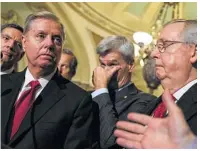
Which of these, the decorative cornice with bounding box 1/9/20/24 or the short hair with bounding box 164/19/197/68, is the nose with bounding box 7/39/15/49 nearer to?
the short hair with bounding box 164/19/197/68

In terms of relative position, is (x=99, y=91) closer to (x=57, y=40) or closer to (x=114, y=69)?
(x=114, y=69)

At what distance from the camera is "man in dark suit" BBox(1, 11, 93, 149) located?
2150 mm

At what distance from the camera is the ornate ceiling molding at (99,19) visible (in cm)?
456

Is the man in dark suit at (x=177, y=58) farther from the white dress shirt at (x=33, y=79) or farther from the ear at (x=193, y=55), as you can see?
the white dress shirt at (x=33, y=79)

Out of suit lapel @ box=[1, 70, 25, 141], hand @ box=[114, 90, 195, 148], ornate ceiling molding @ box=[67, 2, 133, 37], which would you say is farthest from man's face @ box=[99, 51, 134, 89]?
ornate ceiling molding @ box=[67, 2, 133, 37]

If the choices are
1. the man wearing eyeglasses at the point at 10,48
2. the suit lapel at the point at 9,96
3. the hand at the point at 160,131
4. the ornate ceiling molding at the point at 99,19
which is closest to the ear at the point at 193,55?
the hand at the point at 160,131

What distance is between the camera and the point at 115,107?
2.49 meters

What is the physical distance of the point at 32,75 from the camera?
92.8 inches

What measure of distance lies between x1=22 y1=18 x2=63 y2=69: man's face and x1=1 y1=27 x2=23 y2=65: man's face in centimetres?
32

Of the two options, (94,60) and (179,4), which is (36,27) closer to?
(94,60)

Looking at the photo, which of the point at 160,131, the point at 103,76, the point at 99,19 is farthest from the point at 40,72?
the point at 99,19

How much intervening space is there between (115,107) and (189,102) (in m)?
0.51

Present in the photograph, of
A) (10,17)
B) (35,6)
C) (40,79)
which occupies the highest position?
(35,6)

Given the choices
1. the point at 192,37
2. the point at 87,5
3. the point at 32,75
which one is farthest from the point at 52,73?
the point at 87,5
